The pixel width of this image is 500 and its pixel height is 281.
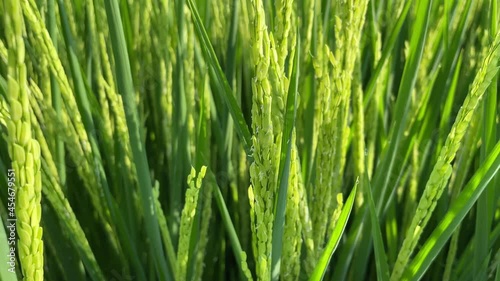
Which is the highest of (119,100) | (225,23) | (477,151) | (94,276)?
(225,23)

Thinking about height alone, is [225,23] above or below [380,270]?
above

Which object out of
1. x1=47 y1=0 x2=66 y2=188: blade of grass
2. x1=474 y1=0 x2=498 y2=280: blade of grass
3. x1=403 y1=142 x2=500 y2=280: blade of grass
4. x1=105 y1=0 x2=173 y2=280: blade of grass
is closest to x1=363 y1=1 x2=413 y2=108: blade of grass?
x1=474 y1=0 x2=498 y2=280: blade of grass

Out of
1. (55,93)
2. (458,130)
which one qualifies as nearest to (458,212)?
(458,130)

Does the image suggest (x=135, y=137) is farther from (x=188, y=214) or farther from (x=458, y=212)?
(x=458, y=212)

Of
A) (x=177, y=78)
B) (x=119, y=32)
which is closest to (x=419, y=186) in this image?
(x=177, y=78)

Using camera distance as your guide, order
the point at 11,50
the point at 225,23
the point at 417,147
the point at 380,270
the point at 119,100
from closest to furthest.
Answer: the point at 11,50
the point at 380,270
the point at 119,100
the point at 417,147
the point at 225,23

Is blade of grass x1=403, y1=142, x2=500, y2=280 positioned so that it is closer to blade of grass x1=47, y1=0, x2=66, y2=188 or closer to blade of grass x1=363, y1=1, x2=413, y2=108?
blade of grass x1=363, y1=1, x2=413, y2=108

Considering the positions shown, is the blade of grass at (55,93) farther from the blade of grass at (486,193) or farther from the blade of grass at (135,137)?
the blade of grass at (486,193)

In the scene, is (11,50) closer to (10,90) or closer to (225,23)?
(10,90)
